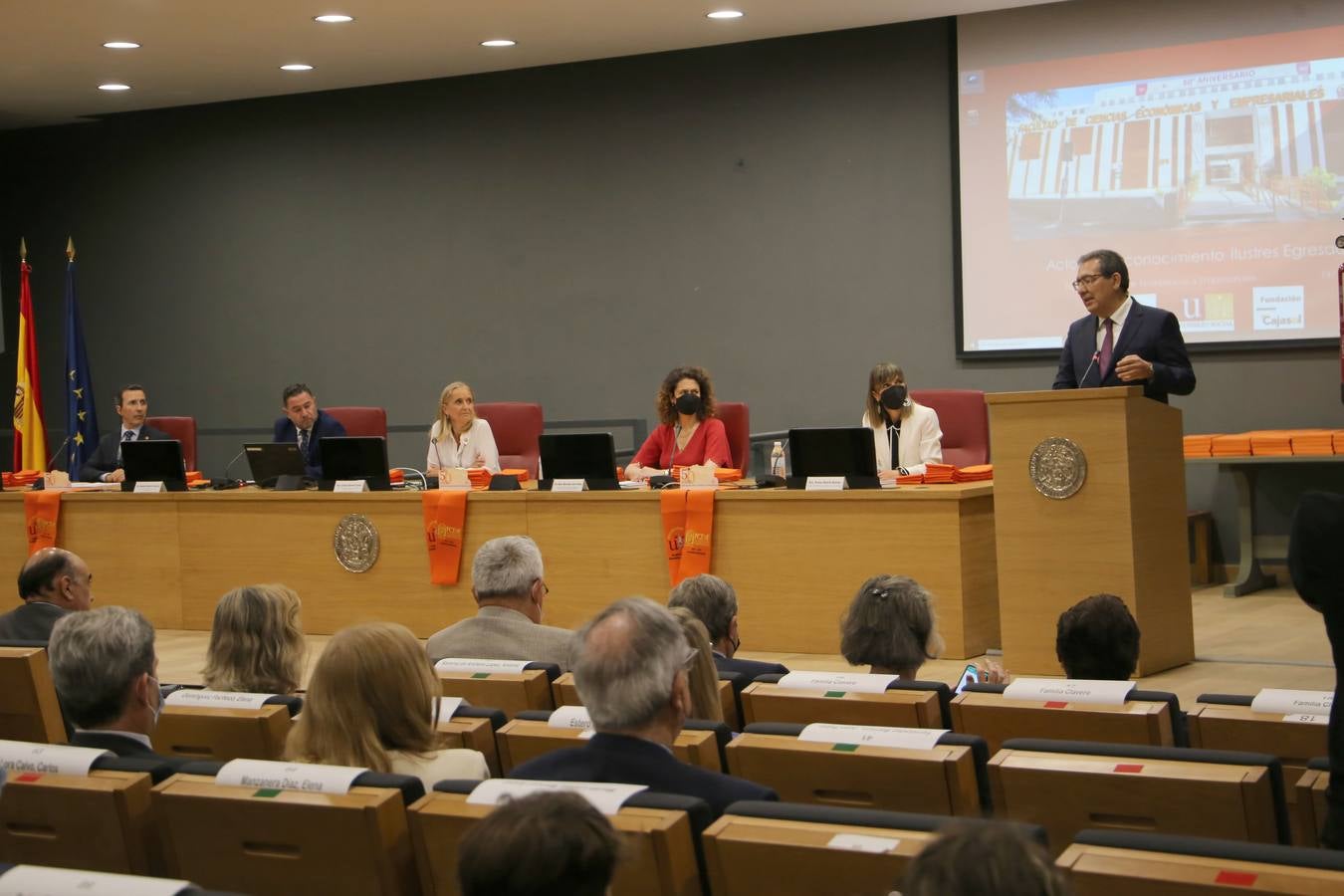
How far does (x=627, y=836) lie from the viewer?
161 centimetres

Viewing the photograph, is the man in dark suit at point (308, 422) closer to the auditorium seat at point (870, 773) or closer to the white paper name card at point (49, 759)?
the white paper name card at point (49, 759)

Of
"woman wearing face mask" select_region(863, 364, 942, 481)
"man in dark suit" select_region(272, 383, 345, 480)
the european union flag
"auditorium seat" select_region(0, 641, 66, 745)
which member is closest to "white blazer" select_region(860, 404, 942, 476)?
"woman wearing face mask" select_region(863, 364, 942, 481)

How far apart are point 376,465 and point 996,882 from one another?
18.1 ft

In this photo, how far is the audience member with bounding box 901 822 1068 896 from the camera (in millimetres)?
1033

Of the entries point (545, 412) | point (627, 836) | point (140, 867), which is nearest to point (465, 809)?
point (627, 836)

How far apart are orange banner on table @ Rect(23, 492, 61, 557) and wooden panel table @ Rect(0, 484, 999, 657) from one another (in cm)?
Result: 5

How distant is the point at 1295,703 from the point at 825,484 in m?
3.17

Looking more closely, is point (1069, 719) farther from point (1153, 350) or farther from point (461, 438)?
point (461, 438)

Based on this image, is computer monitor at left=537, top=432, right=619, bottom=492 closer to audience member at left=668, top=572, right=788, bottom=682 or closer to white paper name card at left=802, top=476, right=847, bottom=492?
white paper name card at left=802, top=476, right=847, bottom=492

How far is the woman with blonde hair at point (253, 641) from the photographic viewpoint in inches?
117

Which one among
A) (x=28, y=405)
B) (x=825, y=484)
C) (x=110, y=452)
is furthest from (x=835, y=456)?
(x=28, y=405)

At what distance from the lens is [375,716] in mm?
2168

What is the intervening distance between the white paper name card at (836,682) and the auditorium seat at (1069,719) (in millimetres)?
150

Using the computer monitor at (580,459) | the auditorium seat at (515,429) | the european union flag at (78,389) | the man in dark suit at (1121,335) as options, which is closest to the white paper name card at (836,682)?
the man in dark suit at (1121,335)
